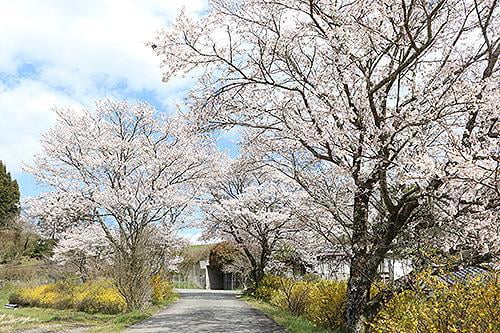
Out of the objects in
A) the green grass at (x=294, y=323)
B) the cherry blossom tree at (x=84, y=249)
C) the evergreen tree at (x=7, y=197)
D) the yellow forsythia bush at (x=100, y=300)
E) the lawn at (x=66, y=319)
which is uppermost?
the evergreen tree at (x=7, y=197)

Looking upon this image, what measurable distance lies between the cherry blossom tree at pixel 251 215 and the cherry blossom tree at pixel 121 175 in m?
2.37

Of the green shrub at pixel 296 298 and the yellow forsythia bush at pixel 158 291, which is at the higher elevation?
the yellow forsythia bush at pixel 158 291

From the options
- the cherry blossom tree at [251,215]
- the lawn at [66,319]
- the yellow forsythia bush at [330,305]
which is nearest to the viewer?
the yellow forsythia bush at [330,305]

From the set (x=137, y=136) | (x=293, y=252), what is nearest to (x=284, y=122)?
(x=137, y=136)

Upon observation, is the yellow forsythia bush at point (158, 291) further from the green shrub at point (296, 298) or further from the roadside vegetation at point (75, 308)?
the green shrub at point (296, 298)

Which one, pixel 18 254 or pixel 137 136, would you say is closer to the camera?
pixel 137 136

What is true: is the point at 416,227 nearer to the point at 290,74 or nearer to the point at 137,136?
the point at 290,74

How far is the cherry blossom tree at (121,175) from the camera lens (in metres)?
16.1

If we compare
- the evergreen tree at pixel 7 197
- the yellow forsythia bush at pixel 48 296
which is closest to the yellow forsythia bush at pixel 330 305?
the yellow forsythia bush at pixel 48 296

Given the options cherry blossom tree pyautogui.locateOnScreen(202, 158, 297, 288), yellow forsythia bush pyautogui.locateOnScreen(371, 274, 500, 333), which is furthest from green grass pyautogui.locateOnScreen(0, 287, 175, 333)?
yellow forsythia bush pyautogui.locateOnScreen(371, 274, 500, 333)

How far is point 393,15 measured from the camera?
6.62 m

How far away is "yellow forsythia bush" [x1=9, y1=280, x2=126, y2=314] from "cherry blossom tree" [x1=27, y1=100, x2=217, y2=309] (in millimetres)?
1777

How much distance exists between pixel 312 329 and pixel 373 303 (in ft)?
8.03

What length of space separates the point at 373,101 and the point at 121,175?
11.8 m
